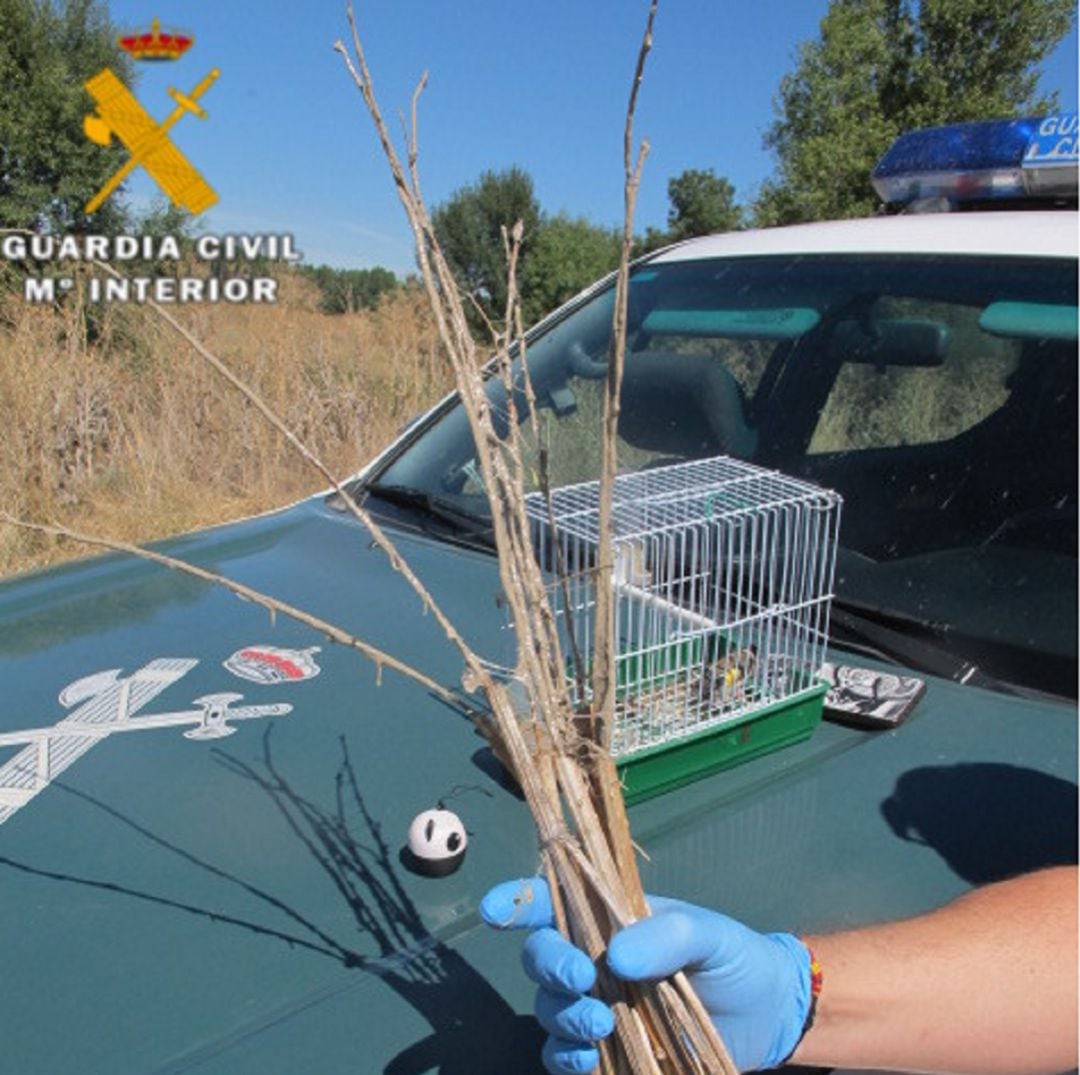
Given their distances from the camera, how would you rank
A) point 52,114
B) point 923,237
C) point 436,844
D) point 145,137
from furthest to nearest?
point 52,114, point 145,137, point 923,237, point 436,844

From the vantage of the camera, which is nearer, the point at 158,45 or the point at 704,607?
the point at 704,607

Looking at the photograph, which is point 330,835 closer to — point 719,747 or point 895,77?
point 719,747

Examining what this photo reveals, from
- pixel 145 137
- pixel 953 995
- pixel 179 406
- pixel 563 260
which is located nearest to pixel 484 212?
pixel 563 260

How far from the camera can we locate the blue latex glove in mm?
891

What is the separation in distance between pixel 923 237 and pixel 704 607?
96cm

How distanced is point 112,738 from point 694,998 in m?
1.07

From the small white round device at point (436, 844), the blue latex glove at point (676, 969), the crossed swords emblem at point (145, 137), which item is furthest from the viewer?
the crossed swords emblem at point (145, 137)

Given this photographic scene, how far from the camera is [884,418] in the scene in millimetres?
2523

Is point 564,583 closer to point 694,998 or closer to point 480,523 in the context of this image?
point 694,998

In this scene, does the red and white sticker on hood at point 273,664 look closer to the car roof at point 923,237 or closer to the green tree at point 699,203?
the car roof at point 923,237

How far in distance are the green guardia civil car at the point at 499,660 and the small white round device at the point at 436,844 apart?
18mm

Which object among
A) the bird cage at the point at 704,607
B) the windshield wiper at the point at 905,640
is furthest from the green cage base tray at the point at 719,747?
the windshield wiper at the point at 905,640

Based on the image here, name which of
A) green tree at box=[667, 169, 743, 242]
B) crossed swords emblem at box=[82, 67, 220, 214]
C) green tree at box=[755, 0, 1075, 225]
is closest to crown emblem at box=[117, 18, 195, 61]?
crossed swords emblem at box=[82, 67, 220, 214]

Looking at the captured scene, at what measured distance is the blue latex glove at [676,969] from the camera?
89 centimetres
